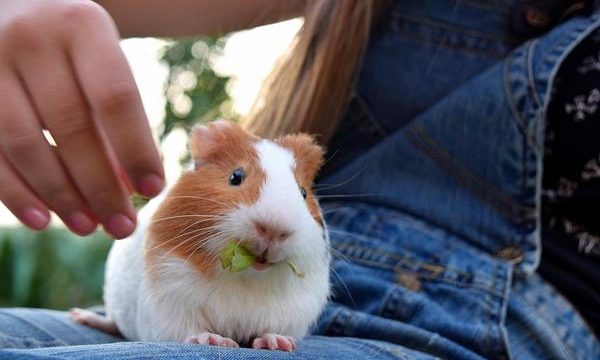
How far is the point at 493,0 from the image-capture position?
4.05 ft

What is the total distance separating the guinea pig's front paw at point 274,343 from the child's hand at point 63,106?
0.23 meters

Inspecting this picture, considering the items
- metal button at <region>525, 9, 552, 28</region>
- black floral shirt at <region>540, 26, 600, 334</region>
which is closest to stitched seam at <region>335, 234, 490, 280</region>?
black floral shirt at <region>540, 26, 600, 334</region>

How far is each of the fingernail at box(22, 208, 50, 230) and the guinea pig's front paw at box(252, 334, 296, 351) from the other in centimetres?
26

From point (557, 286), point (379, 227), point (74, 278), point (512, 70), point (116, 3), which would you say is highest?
point (116, 3)

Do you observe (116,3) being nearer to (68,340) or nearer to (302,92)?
(302,92)

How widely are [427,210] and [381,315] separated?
0.19 m

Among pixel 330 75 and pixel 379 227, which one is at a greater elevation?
pixel 330 75

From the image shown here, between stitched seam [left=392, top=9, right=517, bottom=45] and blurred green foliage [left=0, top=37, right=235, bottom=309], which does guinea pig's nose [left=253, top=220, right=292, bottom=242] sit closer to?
stitched seam [left=392, top=9, right=517, bottom=45]

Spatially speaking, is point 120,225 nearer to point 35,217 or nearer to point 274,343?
point 35,217

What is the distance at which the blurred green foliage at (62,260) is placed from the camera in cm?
317

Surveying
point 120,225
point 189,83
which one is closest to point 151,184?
point 120,225

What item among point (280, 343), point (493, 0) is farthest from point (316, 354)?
point (493, 0)

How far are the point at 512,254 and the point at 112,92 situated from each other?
687 mm

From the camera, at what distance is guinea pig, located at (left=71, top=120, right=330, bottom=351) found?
2.43ft
